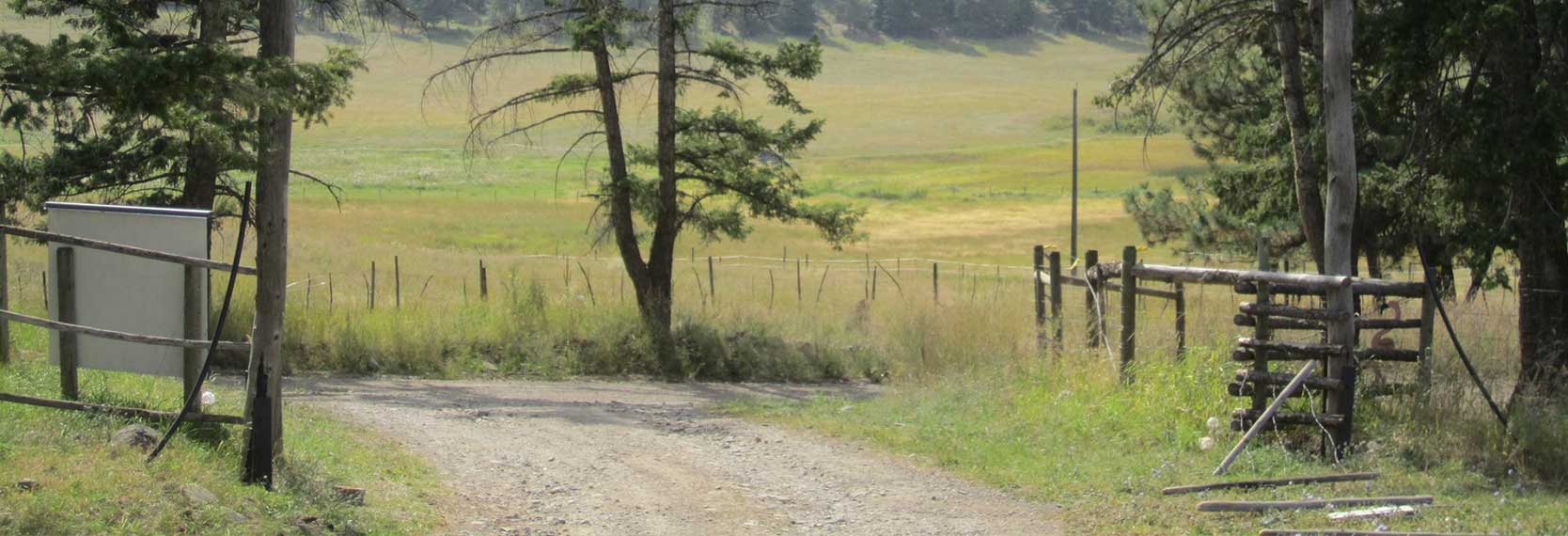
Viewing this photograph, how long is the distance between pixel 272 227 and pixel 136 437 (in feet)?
4.96

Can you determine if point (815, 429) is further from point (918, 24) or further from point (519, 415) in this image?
point (918, 24)

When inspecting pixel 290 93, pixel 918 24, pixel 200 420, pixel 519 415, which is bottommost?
pixel 519 415

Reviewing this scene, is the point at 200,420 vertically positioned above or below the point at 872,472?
above

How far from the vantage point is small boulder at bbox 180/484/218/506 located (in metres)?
7.59

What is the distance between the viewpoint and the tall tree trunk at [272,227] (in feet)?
28.4

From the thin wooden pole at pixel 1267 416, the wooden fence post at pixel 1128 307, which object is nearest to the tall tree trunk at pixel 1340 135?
the thin wooden pole at pixel 1267 416

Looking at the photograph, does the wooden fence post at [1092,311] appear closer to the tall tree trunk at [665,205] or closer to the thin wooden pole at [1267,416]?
the thin wooden pole at [1267,416]

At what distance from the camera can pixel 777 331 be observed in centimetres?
2292

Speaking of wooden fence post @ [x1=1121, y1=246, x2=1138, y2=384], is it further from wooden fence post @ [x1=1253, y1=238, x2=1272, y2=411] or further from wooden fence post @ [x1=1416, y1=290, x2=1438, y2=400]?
wooden fence post @ [x1=1416, y1=290, x2=1438, y2=400]

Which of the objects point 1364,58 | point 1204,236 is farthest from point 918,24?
point 1364,58

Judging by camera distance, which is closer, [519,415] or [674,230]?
[519,415]

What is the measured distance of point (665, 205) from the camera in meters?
22.3

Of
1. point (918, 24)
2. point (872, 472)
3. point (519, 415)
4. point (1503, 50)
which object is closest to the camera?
point (872, 472)

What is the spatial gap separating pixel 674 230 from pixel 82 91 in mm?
14312
